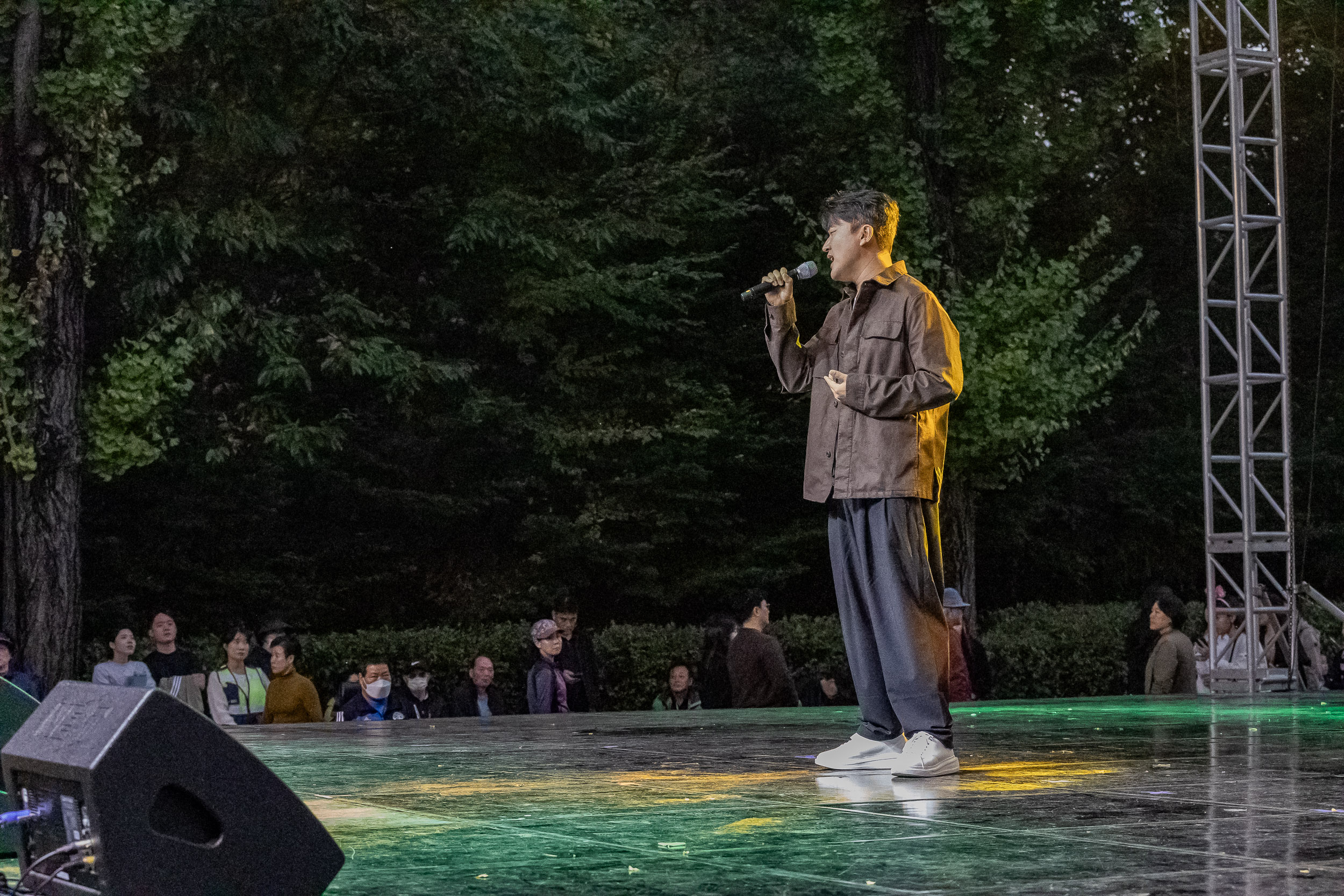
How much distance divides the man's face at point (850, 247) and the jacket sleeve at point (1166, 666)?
7414 mm

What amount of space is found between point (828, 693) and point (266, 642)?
4.10m

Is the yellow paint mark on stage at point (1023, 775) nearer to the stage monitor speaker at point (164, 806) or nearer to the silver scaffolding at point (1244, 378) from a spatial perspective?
the stage monitor speaker at point (164, 806)

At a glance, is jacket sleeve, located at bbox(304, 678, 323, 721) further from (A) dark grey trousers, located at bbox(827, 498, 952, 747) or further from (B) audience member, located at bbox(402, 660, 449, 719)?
(A) dark grey trousers, located at bbox(827, 498, 952, 747)

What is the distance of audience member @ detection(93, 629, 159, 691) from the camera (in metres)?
10.9

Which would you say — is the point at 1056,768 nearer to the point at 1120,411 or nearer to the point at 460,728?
the point at 460,728

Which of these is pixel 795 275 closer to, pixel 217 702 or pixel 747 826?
pixel 747 826

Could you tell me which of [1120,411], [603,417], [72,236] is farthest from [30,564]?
[1120,411]

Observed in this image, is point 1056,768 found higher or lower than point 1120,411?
lower

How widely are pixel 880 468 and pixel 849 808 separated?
3.64ft

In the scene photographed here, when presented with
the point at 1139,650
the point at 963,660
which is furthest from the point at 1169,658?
the point at 1139,650

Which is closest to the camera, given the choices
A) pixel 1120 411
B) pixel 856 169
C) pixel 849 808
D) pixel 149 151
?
pixel 849 808

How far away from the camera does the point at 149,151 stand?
47.1ft

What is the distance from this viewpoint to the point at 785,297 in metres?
4.89

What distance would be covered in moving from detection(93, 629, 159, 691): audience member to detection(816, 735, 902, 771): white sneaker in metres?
6.63
